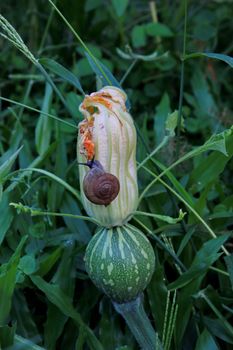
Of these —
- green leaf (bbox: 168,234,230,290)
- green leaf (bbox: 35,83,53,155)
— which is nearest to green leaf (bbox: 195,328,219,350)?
green leaf (bbox: 168,234,230,290)

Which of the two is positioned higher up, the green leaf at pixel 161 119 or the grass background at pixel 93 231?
the green leaf at pixel 161 119

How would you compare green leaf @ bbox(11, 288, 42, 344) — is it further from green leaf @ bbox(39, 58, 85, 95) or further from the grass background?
green leaf @ bbox(39, 58, 85, 95)

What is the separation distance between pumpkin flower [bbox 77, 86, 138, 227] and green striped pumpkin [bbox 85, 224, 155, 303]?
0.03 meters

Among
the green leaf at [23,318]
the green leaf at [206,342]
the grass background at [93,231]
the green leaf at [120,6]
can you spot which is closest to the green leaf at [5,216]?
the grass background at [93,231]

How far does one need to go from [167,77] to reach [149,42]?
231 millimetres

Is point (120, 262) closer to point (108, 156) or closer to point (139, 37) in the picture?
point (108, 156)

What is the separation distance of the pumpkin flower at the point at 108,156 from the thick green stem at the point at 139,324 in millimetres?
149

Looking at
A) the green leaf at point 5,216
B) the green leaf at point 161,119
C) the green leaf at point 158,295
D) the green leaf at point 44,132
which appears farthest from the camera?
the green leaf at point 161,119

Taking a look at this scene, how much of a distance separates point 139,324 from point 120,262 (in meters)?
0.15

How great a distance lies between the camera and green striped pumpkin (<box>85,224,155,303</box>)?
3.53 feet

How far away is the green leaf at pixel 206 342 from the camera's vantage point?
1.21 metres

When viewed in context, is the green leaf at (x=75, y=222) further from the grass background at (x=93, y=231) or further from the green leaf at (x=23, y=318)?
the green leaf at (x=23, y=318)

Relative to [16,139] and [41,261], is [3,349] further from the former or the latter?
[16,139]

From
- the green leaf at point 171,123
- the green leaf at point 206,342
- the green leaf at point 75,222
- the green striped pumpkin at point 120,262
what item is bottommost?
the green leaf at point 206,342
